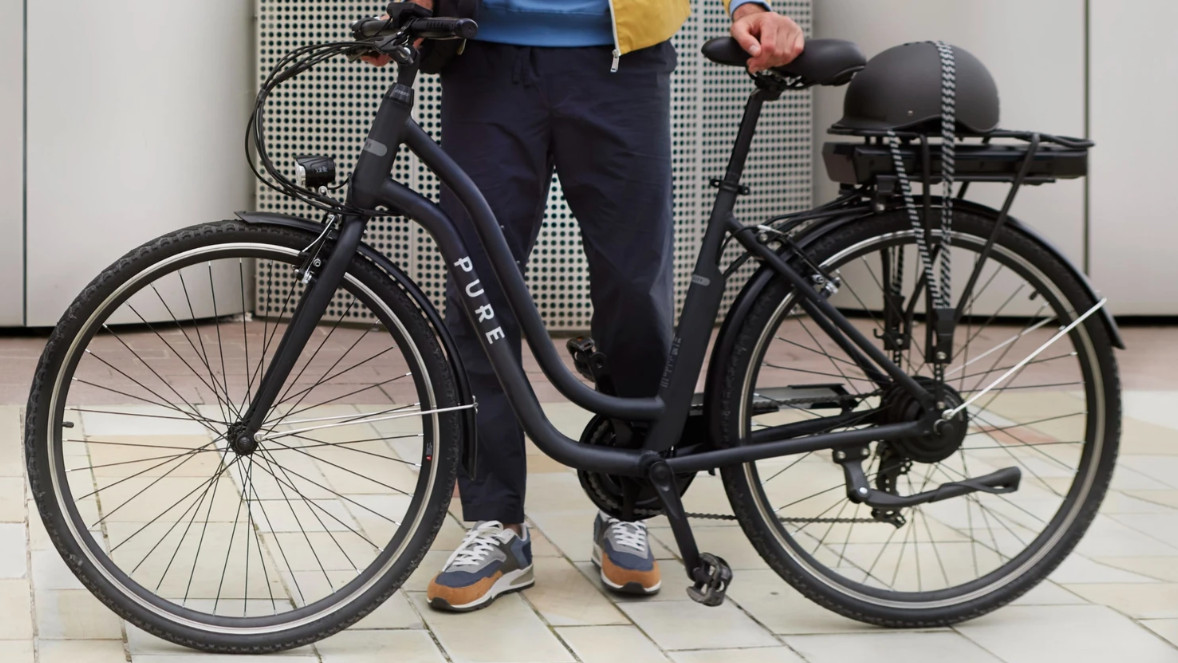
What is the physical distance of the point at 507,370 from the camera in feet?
9.20

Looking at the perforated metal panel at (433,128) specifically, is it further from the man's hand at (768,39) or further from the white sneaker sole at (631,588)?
the man's hand at (768,39)

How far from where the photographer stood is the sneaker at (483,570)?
3018 millimetres

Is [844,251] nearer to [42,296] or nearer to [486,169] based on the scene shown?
[486,169]

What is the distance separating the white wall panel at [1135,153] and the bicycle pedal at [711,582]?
4544 millimetres

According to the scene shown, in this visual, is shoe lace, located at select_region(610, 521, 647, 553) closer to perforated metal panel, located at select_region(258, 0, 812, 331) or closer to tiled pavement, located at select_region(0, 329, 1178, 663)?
tiled pavement, located at select_region(0, 329, 1178, 663)

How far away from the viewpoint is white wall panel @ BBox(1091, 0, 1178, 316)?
6.69 meters

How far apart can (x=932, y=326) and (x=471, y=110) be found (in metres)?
1.02

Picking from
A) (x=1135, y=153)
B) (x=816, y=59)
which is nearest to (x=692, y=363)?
(x=816, y=59)

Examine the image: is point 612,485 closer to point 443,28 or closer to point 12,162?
point 443,28

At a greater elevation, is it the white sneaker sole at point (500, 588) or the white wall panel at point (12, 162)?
the white wall panel at point (12, 162)

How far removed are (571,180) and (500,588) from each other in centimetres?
86

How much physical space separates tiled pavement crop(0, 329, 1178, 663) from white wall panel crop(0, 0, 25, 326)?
2.75 m

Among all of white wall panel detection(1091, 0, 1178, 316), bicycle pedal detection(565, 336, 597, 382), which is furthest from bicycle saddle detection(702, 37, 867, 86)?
white wall panel detection(1091, 0, 1178, 316)

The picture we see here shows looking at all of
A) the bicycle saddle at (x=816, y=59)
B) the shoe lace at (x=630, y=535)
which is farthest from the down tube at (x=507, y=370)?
the bicycle saddle at (x=816, y=59)
